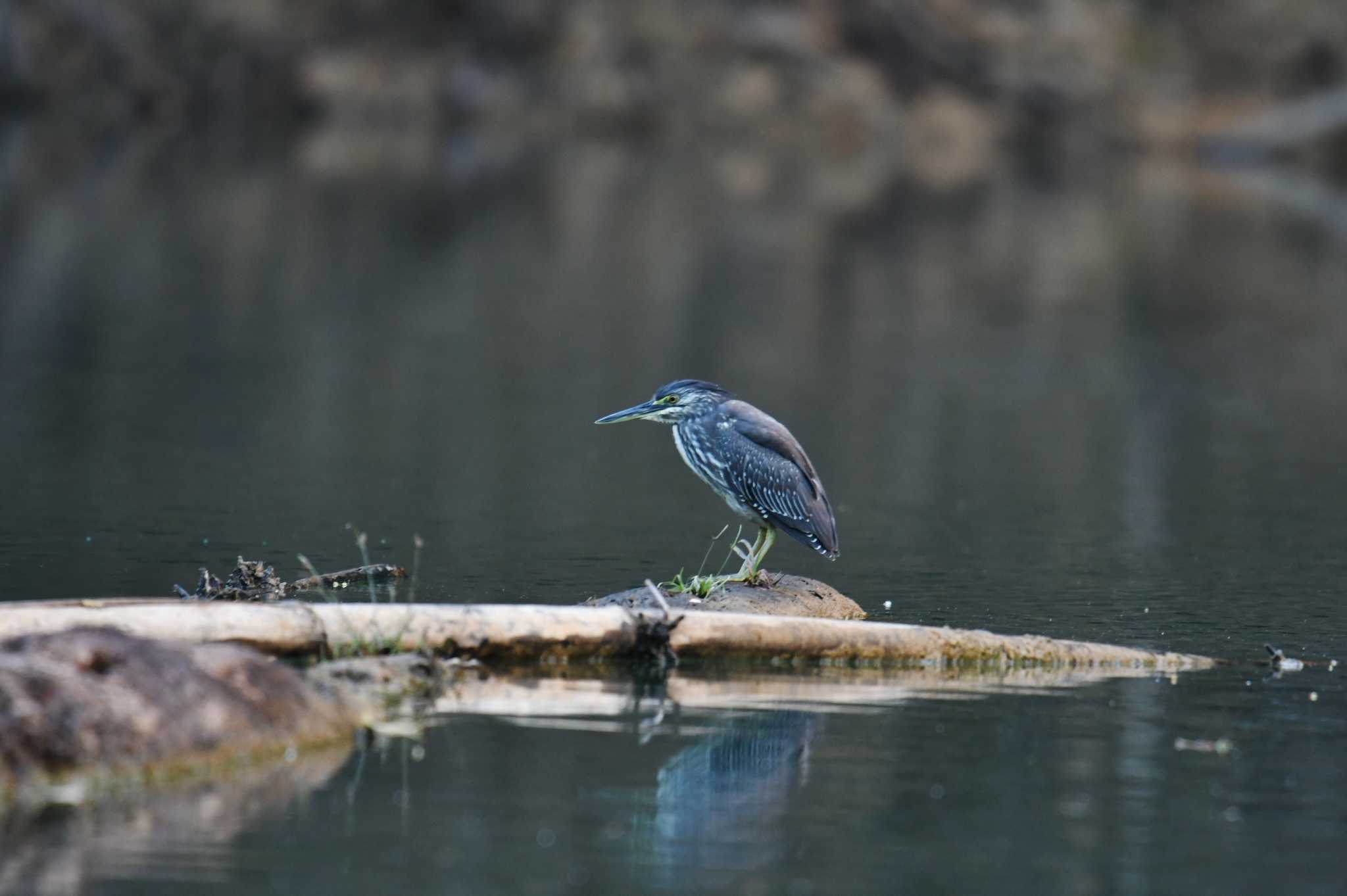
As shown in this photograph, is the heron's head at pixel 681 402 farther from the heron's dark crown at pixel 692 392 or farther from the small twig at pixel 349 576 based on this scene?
the small twig at pixel 349 576

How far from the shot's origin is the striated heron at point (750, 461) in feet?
33.7

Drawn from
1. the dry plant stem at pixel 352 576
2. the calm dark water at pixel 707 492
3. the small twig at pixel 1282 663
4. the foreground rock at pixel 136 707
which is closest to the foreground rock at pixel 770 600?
the calm dark water at pixel 707 492

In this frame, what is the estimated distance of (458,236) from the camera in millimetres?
33125

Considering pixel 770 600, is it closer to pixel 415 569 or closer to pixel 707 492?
pixel 415 569

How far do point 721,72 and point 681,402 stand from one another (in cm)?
4935

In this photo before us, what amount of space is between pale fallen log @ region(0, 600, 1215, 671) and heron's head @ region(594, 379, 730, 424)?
2.02 metres

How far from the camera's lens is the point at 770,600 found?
9.88m

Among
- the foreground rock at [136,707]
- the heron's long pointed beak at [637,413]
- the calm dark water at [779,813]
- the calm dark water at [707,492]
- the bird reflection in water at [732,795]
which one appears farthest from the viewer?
the heron's long pointed beak at [637,413]

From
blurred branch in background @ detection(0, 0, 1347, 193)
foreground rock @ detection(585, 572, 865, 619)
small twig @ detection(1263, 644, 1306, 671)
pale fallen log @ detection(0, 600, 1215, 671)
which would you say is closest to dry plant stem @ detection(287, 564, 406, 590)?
foreground rock @ detection(585, 572, 865, 619)

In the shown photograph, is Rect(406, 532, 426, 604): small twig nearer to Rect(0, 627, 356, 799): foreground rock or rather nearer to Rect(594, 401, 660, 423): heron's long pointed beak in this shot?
Rect(594, 401, 660, 423): heron's long pointed beak

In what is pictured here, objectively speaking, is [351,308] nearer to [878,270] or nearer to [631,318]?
[631,318]

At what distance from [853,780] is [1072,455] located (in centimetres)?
1045

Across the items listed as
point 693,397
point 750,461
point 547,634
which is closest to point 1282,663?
point 750,461

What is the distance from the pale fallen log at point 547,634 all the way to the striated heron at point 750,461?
4.65 feet
